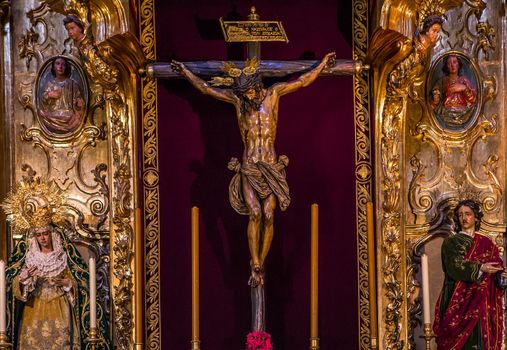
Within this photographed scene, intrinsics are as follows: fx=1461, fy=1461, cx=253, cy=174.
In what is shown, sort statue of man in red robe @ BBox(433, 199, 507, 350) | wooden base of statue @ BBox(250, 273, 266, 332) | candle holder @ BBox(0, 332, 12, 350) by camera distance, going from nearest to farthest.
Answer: candle holder @ BBox(0, 332, 12, 350) < wooden base of statue @ BBox(250, 273, 266, 332) < statue of man in red robe @ BBox(433, 199, 507, 350)

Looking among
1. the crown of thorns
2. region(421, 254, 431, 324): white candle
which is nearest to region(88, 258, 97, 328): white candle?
the crown of thorns

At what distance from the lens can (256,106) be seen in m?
8.02

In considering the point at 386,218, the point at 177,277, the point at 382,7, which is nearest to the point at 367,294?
the point at 386,218

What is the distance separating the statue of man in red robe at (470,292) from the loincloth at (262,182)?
1.00m

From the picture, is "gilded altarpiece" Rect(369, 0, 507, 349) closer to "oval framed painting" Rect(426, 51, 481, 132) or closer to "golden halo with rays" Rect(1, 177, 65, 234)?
"oval framed painting" Rect(426, 51, 481, 132)

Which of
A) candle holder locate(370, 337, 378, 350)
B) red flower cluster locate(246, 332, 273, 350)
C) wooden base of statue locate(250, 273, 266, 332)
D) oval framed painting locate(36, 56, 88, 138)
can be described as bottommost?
candle holder locate(370, 337, 378, 350)

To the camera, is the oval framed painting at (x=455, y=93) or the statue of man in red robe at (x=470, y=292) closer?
the statue of man in red robe at (x=470, y=292)

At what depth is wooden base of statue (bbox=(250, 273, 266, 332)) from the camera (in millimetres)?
7906

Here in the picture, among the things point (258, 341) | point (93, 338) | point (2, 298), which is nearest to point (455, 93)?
point (258, 341)

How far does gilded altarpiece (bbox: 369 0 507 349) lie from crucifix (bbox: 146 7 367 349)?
1.67 ft

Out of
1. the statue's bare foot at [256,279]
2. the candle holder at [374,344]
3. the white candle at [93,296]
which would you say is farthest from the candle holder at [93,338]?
the candle holder at [374,344]

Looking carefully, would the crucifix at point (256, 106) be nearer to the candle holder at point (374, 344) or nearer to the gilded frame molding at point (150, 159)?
the gilded frame molding at point (150, 159)

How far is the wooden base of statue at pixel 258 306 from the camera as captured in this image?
25.9 ft

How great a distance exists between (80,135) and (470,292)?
243cm
